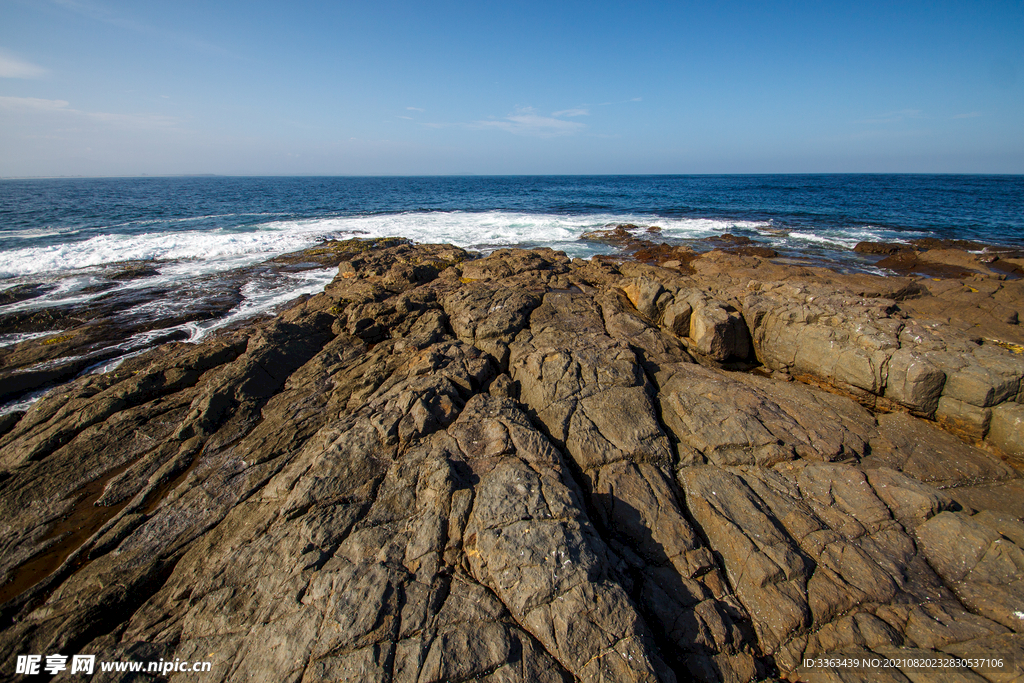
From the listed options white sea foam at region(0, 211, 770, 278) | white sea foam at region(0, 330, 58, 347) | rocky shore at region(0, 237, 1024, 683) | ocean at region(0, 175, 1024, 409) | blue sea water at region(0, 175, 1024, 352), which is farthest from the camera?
white sea foam at region(0, 211, 770, 278)

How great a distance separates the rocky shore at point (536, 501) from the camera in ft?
13.9

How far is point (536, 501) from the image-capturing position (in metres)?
4.95

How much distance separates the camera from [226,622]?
4430mm

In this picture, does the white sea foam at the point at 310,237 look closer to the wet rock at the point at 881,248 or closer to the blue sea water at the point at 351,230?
the blue sea water at the point at 351,230

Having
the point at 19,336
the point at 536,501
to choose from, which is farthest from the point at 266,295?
the point at 536,501

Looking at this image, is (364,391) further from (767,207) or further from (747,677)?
(767,207)

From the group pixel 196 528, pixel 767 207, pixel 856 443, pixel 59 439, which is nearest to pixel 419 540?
pixel 196 528

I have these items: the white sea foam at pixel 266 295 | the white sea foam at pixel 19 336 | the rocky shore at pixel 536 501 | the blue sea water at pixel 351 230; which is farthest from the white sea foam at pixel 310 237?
the rocky shore at pixel 536 501

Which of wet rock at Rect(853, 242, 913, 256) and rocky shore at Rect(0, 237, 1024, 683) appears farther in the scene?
wet rock at Rect(853, 242, 913, 256)

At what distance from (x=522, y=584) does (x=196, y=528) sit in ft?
15.8

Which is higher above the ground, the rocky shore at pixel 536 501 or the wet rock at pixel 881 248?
the wet rock at pixel 881 248

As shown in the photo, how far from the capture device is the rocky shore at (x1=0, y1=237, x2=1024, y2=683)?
13.9ft

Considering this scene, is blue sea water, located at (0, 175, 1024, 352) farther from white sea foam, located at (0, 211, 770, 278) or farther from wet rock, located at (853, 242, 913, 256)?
wet rock, located at (853, 242, 913, 256)

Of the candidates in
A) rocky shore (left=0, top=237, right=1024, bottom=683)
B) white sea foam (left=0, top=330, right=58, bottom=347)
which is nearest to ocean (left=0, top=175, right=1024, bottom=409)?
white sea foam (left=0, top=330, right=58, bottom=347)
